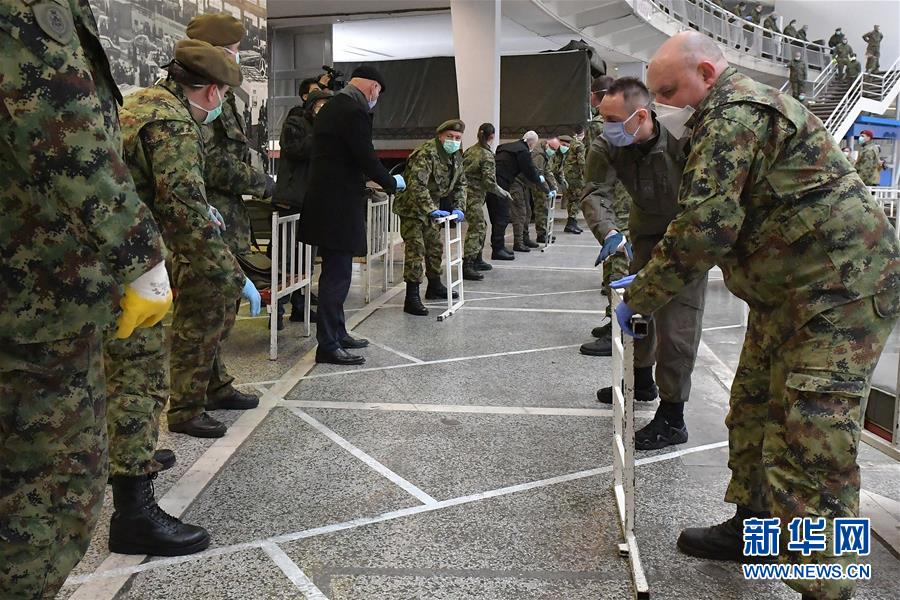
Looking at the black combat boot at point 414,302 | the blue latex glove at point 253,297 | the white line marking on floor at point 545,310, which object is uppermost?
the blue latex glove at point 253,297

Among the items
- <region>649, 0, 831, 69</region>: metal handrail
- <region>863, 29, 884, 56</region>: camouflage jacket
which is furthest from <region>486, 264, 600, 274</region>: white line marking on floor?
<region>863, 29, 884, 56</region>: camouflage jacket

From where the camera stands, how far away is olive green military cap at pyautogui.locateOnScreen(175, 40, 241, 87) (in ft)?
10.1

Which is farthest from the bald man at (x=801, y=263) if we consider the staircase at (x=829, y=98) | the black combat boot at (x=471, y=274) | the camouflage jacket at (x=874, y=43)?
the camouflage jacket at (x=874, y=43)

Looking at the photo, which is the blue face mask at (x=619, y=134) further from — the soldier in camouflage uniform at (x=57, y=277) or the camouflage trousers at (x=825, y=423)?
the soldier in camouflage uniform at (x=57, y=277)

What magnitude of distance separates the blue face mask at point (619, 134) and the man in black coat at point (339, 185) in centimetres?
183

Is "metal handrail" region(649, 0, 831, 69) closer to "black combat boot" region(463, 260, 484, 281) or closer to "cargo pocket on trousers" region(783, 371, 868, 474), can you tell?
"black combat boot" region(463, 260, 484, 281)

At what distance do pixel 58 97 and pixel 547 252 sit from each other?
34.2 ft

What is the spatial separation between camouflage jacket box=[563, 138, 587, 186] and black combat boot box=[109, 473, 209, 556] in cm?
1011

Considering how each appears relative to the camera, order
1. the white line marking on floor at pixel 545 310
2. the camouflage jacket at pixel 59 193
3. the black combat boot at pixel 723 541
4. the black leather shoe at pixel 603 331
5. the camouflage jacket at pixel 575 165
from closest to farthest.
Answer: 1. the camouflage jacket at pixel 59 193
2. the black combat boot at pixel 723 541
3. the black leather shoe at pixel 603 331
4. the white line marking on floor at pixel 545 310
5. the camouflage jacket at pixel 575 165

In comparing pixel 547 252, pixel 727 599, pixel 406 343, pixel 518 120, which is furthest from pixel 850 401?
pixel 518 120

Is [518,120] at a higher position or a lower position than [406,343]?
higher

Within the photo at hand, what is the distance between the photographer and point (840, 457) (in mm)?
1990

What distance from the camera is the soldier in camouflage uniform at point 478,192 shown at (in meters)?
9.17

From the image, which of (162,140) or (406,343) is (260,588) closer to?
(162,140)
